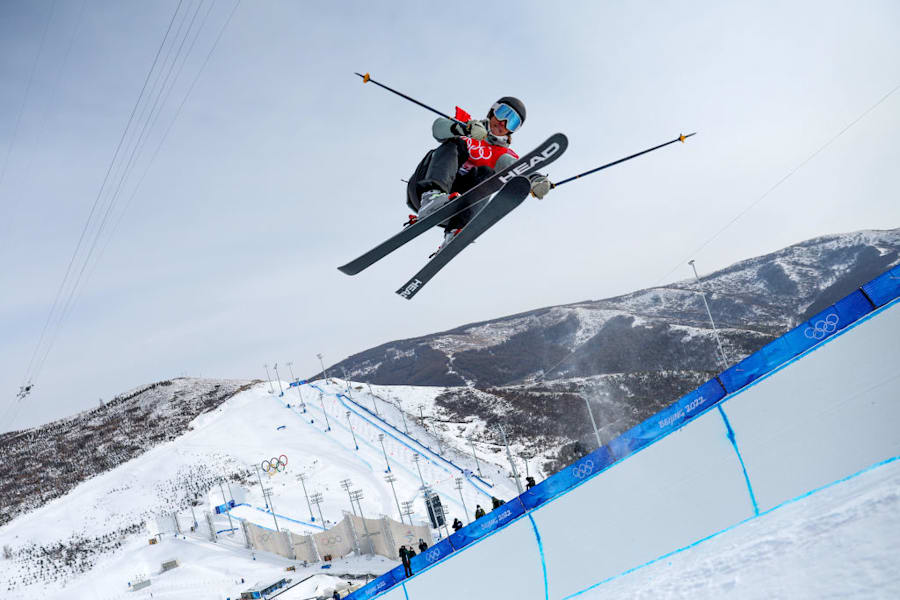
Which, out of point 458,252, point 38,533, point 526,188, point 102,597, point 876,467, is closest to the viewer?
point 876,467

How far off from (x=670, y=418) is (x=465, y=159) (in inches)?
158

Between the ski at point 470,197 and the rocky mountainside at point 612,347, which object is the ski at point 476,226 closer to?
the ski at point 470,197

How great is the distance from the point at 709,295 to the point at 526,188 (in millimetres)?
106442

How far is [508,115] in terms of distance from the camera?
6180 mm

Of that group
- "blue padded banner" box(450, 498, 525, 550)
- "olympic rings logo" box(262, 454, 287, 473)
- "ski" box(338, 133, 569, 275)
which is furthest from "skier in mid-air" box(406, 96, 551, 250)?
"olympic rings logo" box(262, 454, 287, 473)

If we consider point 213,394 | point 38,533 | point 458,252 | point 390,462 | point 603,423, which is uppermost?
point 213,394

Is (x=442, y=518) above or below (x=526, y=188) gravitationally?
below

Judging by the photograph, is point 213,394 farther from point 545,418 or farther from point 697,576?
point 697,576

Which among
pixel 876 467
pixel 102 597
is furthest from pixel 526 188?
pixel 102 597

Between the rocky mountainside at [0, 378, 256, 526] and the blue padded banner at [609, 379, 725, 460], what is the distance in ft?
127

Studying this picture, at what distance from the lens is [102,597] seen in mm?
23109

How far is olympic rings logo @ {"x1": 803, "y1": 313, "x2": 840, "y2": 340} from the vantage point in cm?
519

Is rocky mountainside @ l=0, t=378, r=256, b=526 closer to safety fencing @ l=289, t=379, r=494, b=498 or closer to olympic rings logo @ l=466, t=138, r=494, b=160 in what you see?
safety fencing @ l=289, t=379, r=494, b=498

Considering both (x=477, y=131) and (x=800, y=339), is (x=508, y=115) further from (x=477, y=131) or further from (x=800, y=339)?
(x=800, y=339)
